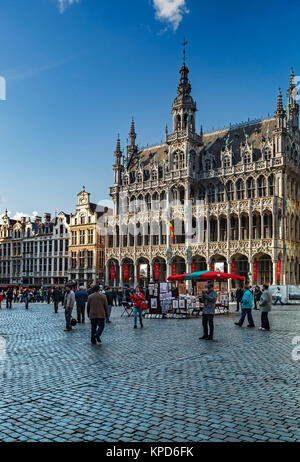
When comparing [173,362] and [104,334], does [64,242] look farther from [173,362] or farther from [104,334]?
[173,362]

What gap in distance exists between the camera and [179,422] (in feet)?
18.7

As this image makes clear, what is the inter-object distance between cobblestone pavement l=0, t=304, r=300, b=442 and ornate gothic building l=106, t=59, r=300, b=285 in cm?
3534

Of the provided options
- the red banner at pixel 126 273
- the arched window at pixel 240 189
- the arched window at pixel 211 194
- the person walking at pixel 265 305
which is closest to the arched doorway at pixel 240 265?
the arched window at pixel 240 189

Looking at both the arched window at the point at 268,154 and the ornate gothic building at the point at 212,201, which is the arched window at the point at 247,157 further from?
the arched window at the point at 268,154

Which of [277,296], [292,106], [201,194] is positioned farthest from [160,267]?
[292,106]

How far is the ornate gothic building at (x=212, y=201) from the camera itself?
47156 mm

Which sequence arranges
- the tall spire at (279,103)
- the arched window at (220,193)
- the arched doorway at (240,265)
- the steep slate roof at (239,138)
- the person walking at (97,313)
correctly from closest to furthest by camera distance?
the person walking at (97,313) < the arched doorway at (240,265) < the tall spire at (279,103) < the steep slate roof at (239,138) < the arched window at (220,193)

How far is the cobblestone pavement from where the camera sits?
5.43 meters

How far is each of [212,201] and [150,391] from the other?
46.8m

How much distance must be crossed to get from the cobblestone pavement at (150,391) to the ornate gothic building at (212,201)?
3534 cm

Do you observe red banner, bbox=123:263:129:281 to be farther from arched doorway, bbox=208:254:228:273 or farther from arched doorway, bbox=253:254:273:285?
arched doorway, bbox=253:254:273:285

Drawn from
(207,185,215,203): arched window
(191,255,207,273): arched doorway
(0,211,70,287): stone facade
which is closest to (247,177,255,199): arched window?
(207,185,215,203): arched window

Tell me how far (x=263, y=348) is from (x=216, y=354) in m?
1.71

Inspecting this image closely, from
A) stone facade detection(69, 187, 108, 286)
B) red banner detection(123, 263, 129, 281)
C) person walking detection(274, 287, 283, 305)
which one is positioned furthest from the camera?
stone facade detection(69, 187, 108, 286)
